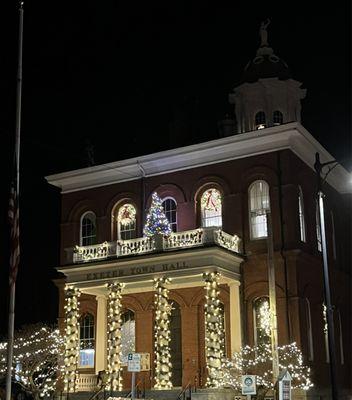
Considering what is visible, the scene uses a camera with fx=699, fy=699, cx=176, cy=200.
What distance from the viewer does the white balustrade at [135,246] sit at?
3139 cm

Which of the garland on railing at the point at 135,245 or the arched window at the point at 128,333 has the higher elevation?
the garland on railing at the point at 135,245

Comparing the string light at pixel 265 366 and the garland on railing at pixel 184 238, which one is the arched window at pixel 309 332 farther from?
the garland on railing at pixel 184 238

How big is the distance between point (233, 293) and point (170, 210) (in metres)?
6.03

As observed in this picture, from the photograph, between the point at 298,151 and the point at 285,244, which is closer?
the point at 285,244

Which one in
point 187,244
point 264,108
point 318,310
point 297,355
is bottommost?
point 297,355

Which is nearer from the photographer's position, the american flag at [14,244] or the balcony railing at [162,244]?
the american flag at [14,244]

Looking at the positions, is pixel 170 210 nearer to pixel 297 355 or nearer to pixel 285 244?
pixel 285 244

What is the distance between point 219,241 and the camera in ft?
101

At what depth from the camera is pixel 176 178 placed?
3544cm

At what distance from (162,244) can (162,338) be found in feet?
13.4

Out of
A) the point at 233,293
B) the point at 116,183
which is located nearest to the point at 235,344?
the point at 233,293

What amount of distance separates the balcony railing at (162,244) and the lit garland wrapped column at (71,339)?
5.46ft

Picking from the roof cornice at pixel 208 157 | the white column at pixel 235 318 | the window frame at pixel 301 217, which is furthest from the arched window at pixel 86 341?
the window frame at pixel 301 217

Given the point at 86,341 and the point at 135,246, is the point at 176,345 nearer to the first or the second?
the point at 86,341
